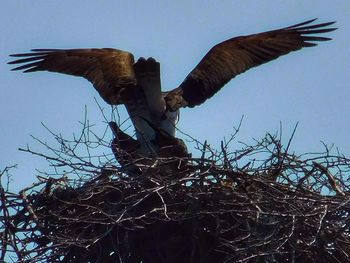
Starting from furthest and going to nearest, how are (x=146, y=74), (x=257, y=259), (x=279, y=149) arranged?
(x=146, y=74)
(x=279, y=149)
(x=257, y=259)

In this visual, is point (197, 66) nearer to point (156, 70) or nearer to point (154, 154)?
point (156, 70)

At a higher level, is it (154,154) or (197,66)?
(197,66)

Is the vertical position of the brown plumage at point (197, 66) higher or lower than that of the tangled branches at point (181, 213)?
higher

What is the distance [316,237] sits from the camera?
1081 centimetres

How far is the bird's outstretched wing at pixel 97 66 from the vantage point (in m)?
13.1

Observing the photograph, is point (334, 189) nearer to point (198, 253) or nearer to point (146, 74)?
point (198, 253)

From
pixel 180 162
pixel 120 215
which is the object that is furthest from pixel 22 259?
pixel 180 162

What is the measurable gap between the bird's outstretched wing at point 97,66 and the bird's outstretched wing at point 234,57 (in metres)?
0.42

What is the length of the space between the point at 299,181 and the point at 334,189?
0.28m

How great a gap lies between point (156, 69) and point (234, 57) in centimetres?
107

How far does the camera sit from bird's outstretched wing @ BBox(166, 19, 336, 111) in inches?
521

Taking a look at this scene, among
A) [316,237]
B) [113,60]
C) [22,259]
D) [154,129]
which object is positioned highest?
[113,60]

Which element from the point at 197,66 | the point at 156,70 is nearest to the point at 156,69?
the point at 156,70

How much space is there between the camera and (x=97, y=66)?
13391 mm
